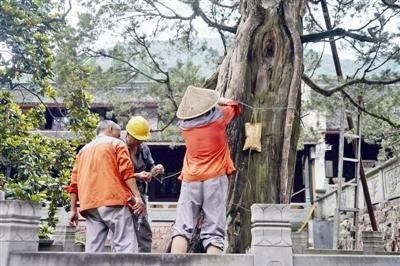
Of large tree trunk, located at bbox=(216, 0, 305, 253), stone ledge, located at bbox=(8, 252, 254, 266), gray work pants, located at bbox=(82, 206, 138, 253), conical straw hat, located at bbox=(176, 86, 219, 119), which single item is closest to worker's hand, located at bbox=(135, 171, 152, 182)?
gray work pants, located at bbox=(82, 206, 138, 253)

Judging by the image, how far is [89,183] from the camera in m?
3.48

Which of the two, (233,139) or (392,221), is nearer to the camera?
(233,139)

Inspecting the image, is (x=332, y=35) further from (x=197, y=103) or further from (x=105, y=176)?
(x=105, y=176)

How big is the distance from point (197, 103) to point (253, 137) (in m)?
1.31

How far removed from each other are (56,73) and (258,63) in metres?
3.35

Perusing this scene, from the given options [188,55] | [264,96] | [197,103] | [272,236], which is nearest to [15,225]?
[197,103]

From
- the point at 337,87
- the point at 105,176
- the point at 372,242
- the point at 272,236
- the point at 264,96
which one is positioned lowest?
the point at 372,242

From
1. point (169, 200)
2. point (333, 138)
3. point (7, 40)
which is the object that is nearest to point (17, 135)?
point (7, 40)

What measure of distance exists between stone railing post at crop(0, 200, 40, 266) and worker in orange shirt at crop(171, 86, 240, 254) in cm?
101

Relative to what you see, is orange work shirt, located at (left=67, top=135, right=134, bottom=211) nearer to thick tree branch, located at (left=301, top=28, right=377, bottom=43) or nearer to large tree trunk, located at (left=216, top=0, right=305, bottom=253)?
large tree trunk, located at (left=216, top=0, right=305, bottom=253)

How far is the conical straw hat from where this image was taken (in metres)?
3.68

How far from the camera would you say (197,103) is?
3.72 m

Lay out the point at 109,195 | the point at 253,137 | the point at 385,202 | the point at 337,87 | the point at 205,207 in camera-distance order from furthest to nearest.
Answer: the point at 385,202 < the point at 337,87 < the point at 253,137 < the point at 205,207 < the point at 109,195

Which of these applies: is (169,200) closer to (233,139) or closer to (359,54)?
(359,54)
